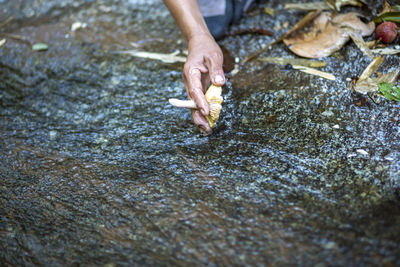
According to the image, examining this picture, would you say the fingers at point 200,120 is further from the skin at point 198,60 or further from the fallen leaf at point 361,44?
the fallen leaf at point 361,44

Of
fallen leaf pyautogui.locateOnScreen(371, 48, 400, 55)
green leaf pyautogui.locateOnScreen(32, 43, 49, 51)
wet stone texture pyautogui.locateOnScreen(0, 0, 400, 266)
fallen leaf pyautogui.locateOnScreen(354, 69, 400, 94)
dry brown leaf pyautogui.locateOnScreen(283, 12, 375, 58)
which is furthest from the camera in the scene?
green leaf pyautogui.locateOnScreen(32, 43, 49, 51)

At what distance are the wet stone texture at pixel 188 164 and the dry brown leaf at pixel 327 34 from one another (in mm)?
85

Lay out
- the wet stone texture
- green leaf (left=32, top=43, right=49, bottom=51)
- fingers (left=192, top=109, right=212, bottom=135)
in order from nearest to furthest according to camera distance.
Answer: the wet stone texture < fingers (left=192, top=109, right=212, bottom=135) < green leaf (left=32, top=43, right=49, bottom=51)

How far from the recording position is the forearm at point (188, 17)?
1.96m

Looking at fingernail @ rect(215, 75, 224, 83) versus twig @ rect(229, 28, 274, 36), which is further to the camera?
twig @ rect(229, 28, 274, 36)

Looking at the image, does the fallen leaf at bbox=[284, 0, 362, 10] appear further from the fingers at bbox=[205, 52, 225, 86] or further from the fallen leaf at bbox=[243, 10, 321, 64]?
the fingers at bbox=[205, 52, 225, 86]

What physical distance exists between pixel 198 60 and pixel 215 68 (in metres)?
0.11

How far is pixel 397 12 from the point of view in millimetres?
2156

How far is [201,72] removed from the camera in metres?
1.82

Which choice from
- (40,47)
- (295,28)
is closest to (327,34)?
(295,28)

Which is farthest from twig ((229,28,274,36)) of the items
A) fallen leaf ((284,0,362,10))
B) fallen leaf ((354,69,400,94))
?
fallen leaf ((354,69,400,94))

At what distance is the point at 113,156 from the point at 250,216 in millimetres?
838

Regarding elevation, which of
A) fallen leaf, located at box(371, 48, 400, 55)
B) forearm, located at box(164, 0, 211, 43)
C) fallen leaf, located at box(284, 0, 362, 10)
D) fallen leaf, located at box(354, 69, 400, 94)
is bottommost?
fallen leaf, located at box(354, 69, 400, 94)

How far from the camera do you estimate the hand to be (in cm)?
170
